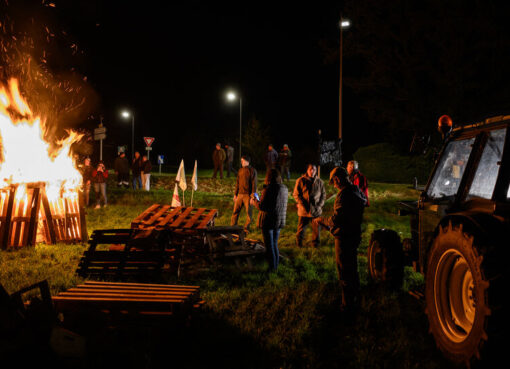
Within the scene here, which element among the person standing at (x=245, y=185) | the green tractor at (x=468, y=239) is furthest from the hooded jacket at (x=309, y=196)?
the green tractor at (x=468, y=239)

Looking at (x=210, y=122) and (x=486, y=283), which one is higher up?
(x=210, y=122)

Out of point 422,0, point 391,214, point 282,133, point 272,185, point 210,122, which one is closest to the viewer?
point 272,185

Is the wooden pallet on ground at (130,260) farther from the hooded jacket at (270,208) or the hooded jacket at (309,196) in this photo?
the hooded jacket at (309,196)

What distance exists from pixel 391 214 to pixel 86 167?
1144 centimetres

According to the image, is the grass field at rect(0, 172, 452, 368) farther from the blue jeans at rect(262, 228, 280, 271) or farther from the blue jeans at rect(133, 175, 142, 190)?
the blue jeans at rect(133, 175, 142, 190)

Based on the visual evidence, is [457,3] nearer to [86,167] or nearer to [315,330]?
[86,167]

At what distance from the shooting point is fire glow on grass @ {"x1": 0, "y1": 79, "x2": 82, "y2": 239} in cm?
1052

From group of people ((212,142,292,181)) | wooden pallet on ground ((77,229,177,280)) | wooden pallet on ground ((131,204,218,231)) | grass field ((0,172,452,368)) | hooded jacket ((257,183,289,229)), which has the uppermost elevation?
group of people ((212,142,292,181))

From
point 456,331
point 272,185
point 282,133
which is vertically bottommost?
point 456,331

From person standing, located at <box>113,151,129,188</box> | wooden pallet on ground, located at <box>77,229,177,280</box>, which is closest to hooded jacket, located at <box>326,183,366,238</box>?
wooden pallet on ground, located at <box>77,229,177,280</box>

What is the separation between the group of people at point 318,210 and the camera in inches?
225

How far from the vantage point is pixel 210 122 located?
8281 cm

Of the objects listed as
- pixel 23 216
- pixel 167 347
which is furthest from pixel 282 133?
pixel 167 347

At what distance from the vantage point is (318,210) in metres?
10.1
